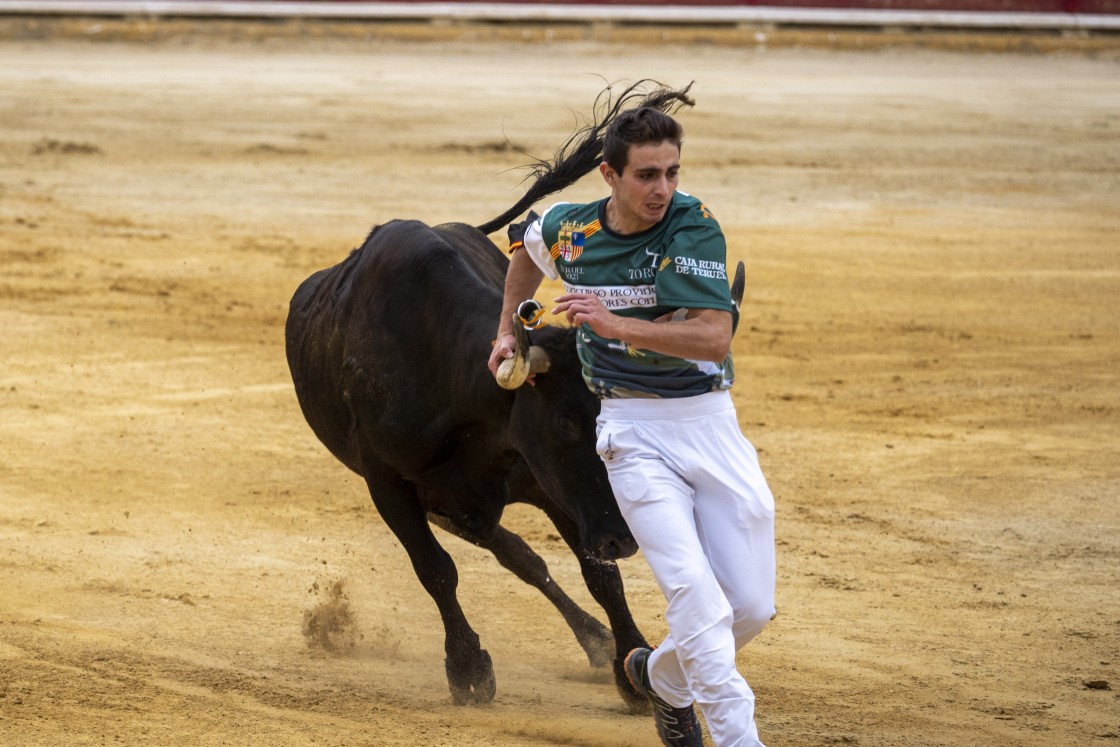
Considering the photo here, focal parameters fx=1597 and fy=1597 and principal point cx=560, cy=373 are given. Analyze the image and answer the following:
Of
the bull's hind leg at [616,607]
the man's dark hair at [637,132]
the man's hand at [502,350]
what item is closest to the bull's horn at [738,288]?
the man's dark hair at [637,132]

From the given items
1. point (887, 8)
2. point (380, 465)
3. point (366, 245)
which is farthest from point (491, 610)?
point (887, 8)

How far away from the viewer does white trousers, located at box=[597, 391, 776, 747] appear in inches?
141

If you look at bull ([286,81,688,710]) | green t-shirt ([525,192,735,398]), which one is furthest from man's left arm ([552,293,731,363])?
bull ([286,81,688,710])

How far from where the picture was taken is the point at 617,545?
3.90m

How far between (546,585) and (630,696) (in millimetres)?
712

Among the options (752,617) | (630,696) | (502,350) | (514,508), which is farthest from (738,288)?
(514,508)

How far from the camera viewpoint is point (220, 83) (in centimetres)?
2005

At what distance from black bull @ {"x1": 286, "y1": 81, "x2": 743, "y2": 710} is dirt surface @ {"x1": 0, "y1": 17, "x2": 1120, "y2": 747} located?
0.14 m

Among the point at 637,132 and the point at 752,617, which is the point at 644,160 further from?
the point at 752,617

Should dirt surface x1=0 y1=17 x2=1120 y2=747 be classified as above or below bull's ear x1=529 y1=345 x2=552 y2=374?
below

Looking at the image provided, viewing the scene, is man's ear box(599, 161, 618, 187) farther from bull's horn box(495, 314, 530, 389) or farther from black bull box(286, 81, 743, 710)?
black bull box(286, 81, 743, 710)

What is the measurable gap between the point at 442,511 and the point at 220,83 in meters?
16.1

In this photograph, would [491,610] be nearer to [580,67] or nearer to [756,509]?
[756,509]

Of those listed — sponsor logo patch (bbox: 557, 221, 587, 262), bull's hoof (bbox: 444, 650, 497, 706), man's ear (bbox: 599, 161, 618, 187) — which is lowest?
bull's hoof (bbox: 444, 650, 497, 706)
